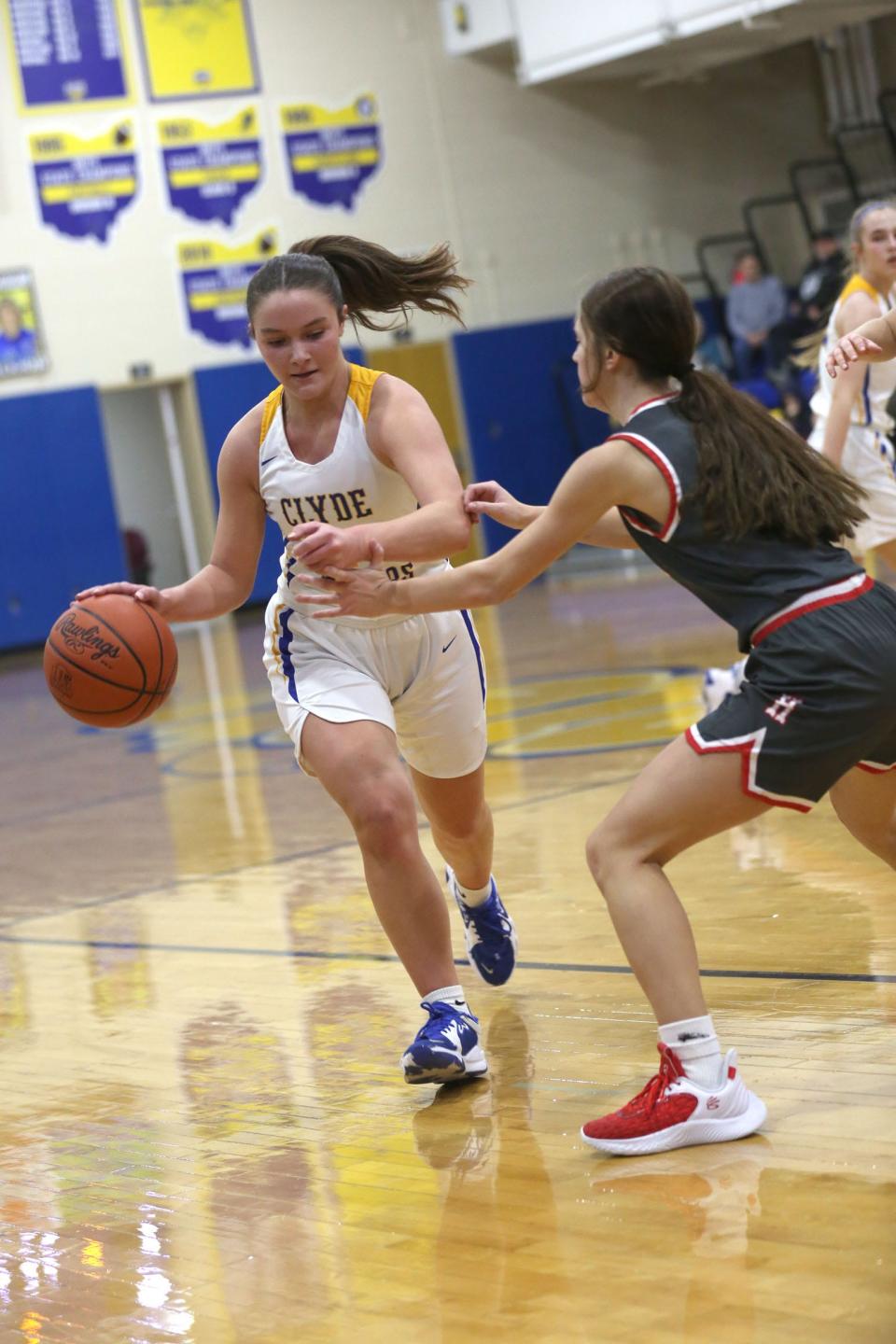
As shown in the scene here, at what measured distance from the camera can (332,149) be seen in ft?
64.3

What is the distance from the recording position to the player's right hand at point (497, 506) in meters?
3.32

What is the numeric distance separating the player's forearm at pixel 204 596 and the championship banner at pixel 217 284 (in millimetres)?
15644

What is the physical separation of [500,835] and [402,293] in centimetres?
242

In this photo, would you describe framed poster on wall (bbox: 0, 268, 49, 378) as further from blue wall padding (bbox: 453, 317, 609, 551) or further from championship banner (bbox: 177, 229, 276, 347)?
blue wall padding (bbox: 453, 317, 609, 551)

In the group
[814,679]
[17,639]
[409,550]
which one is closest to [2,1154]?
[409,550]

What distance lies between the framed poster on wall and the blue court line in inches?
539

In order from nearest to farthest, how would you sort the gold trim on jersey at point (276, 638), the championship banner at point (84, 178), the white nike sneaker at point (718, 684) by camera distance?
the gold trim on jersey at point (276, 638), the white nike sneaker at point (718, 684), the championship banner at point (84, 178)

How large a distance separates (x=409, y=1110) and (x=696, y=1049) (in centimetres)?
69

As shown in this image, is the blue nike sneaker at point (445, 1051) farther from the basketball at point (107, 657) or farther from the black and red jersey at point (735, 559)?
the black and red jersey at point (735, 559)

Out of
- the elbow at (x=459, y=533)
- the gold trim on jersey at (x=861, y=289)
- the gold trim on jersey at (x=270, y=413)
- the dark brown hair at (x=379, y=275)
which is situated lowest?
the elbow at (x=459, y=533)

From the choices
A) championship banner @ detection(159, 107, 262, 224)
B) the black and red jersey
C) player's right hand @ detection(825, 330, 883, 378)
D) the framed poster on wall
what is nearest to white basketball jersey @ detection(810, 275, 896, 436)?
player's right hand @ detection(825, 330, 883, 378)

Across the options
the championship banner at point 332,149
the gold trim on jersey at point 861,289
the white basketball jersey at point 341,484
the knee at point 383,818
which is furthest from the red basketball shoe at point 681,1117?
the championship banner at point 332,149

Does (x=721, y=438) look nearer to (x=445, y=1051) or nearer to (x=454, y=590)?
(x=454, y=590)

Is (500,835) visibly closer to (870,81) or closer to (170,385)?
(170,385)
